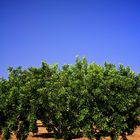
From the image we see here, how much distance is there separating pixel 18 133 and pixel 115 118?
14107 mm

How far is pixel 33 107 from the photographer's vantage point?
38.4 meters

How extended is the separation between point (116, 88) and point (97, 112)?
13.2ft

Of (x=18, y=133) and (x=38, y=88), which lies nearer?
(x=38, y=88)

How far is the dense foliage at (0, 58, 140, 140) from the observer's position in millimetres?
37031

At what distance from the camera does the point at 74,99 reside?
37.1 m

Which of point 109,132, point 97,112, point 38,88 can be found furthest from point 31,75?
point 109,132

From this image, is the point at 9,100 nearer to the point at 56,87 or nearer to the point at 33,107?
the point at 33,107

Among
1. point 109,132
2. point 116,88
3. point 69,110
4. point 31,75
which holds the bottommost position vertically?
point 109,132

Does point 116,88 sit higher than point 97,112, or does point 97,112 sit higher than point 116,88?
point 116,88

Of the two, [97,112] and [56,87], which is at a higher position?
[56,87]

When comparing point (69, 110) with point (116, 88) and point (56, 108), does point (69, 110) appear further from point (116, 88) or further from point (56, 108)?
point (116, 88)

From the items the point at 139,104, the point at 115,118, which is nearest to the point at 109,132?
the point at 115,118

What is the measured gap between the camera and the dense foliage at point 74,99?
37031 millimetres

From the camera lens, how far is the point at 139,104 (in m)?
40.8
